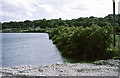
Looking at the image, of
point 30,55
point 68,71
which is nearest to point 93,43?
point 68,71

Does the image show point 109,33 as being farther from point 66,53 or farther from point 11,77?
point 11,77

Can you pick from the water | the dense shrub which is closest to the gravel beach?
the dense shrub

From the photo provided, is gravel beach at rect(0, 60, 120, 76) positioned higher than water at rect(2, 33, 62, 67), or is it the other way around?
gravel beach at rect(0, 60, 120, 76)

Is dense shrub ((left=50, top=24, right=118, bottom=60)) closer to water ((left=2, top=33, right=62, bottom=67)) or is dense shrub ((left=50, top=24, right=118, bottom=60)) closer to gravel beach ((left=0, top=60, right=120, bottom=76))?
water ((left=2, top=33, right=62, bottom=67))

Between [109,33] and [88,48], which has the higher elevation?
[109,33]

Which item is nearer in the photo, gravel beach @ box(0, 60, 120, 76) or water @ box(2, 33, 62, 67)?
gravel beach @ box(0, 60, 120, 76)

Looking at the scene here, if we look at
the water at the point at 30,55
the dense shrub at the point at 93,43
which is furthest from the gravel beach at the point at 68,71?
the water at the point at 30,55

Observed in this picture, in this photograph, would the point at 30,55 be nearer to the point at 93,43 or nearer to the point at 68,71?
the point at 93,43

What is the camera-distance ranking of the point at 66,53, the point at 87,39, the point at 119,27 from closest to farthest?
1. the point at 87,39
2. the point at 66,53
3. the point at 119,27

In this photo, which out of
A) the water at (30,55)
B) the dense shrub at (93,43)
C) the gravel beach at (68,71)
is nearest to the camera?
the gravel beach at (68,71)

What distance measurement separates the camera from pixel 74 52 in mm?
14062

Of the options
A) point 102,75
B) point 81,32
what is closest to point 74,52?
point 81,32

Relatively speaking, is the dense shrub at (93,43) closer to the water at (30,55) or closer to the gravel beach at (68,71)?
the water at (30,55)

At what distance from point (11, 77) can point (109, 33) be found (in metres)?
7.07
